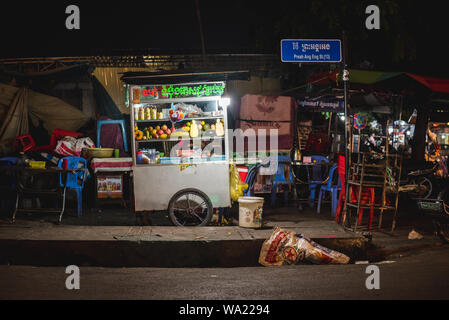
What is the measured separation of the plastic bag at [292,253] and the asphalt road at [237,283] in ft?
0.85

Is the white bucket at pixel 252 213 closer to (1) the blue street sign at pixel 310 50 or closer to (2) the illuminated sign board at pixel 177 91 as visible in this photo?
(2) the illuminated sign board at pixel 177 91

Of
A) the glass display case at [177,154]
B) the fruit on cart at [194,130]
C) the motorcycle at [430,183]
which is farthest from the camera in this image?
the motorcycle at [430,183]

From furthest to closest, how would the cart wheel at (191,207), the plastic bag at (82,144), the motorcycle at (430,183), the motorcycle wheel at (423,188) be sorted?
the motorcycle wheel at (423,188)
the plastic bag at (82,144)
the motorcycle at (430,183)
the cart wheel at (191,207)

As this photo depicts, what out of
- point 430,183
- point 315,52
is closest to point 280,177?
point 315,52

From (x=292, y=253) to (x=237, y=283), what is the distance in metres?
1.40

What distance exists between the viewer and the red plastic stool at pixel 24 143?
9781mm

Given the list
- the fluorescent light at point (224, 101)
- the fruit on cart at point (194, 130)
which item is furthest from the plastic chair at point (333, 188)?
the fruit on cart at point (194, 130)

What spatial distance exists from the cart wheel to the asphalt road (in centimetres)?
209

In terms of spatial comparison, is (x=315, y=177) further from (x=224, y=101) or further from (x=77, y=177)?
(x=77, y=177)

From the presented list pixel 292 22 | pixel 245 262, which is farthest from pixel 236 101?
pixel 245 262

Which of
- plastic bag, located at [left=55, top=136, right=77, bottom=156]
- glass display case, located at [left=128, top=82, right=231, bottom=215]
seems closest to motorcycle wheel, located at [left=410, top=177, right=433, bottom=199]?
glass display case, located at [left=128, top=82, right=231, bottom=215]

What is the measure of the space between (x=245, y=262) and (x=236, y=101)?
626 cm

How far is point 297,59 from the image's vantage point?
24.7ft
